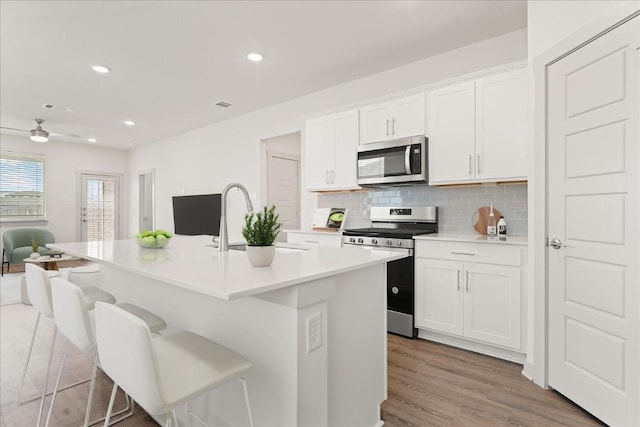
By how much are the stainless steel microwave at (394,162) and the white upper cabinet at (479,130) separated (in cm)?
10

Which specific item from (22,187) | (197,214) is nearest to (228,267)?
(197,214)

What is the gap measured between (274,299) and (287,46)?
2.76 metres

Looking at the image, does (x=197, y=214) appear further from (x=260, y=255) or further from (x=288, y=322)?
(x=288, y=322)

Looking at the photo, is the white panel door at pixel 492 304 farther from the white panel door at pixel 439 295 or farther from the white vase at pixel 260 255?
the white vase at pixel 260 255

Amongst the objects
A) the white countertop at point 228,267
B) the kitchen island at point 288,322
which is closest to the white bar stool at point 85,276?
the white countertop at point 228,267

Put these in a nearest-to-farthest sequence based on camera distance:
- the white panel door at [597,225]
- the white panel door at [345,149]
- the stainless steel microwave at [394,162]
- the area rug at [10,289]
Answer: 1. the white panel door at [597,225]
2. the stainless steel microwave at [394,162]
3. the white panel door at [345,149]
4. the area rug at [10,289]

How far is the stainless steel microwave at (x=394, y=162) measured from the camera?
3.29 m

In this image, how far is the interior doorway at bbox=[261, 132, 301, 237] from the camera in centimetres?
542

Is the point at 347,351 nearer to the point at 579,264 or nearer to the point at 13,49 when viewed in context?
the point at 579,264

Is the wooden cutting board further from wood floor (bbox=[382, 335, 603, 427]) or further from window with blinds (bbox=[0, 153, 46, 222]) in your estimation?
window with blinds (bbox=[0, 153, 46, 222])

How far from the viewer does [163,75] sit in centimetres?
403

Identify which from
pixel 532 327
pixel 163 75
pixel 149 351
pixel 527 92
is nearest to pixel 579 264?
pixel 532 327

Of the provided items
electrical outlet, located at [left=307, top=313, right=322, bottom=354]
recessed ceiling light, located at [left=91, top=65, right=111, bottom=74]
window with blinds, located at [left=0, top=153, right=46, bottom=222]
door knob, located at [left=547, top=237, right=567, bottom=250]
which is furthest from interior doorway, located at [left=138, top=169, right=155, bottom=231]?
door knob, located at [left=547, top=237, right=567, bottom=250]

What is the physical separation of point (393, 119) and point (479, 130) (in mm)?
853
